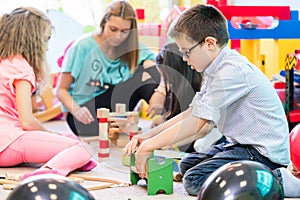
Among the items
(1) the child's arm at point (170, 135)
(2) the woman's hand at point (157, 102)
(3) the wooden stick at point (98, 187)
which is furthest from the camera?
(2) the woman's hand at point (157, 102)

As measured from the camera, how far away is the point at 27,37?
6.39 ft

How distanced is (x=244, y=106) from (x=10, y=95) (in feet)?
2.42

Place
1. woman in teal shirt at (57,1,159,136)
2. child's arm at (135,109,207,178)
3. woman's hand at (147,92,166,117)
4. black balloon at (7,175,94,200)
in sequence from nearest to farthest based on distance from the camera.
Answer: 1. black balloon at (7,175,94,200)
2. child's arm at (135,109,207,178)
3. woman's hand at (147,92,166,117)
4. woman in teal shirt at (57,1,159,136)

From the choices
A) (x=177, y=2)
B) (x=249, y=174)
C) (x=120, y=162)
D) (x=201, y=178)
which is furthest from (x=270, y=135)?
(x=177, y=2)

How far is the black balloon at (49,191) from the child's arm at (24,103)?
0.79m

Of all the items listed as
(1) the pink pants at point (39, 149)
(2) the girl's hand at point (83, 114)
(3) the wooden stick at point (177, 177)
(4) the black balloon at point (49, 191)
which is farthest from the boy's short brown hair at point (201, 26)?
(2) the girl's hand at point (83, 114)

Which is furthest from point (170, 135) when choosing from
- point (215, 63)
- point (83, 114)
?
point (83, 114)

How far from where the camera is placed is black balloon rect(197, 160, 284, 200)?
1.10m

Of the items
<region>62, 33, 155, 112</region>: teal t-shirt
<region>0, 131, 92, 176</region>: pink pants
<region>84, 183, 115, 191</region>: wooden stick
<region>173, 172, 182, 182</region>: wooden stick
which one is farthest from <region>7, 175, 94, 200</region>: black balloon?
<region>62, 33, 155, 112</region>: teal t-shirt

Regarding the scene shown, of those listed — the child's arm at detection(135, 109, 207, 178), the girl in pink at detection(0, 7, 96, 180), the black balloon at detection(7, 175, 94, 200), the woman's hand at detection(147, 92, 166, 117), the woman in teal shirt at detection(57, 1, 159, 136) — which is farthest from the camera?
the woman in teal shirt at detection(57, 1, 159, 136)

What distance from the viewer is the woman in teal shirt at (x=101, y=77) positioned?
2418mm

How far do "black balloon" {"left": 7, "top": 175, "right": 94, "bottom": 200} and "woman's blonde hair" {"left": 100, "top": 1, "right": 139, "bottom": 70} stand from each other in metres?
1.31

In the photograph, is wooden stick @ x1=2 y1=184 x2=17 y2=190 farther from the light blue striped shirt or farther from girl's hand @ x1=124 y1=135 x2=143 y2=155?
the light blue striped shirt

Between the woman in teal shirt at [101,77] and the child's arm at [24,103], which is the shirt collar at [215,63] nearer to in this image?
the child's arm at [24,103]
